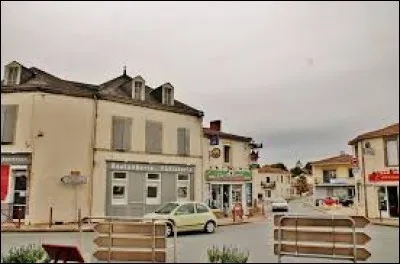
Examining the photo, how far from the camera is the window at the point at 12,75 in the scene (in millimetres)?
21516

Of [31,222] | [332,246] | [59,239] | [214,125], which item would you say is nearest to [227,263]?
[332,246]

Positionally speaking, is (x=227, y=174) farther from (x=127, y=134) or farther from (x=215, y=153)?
(x=127, y=134)

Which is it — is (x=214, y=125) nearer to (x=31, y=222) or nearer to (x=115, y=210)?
(x=115, y=210)

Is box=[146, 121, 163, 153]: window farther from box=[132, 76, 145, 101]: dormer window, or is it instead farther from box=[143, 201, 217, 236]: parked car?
box=[143, 201, 217, 236]: parked car

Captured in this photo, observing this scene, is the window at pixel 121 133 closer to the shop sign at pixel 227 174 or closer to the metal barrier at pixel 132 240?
the shop sign at pixel 227 174

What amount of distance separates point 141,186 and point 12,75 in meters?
8.11

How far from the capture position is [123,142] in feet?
77.0

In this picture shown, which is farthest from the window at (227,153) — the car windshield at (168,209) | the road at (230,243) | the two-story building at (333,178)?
the two-story building at (333,178)

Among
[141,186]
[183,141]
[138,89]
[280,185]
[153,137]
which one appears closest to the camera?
[141,186]

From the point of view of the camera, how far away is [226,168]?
29.6m

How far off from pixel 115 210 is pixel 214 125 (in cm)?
1148

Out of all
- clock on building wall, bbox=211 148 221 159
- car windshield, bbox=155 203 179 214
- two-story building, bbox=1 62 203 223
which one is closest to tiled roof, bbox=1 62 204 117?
two-story building, bbox=1 62 203 223

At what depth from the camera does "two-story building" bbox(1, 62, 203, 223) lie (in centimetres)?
2089

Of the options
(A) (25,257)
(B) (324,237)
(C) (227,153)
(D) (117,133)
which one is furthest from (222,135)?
(A) (25,257)
